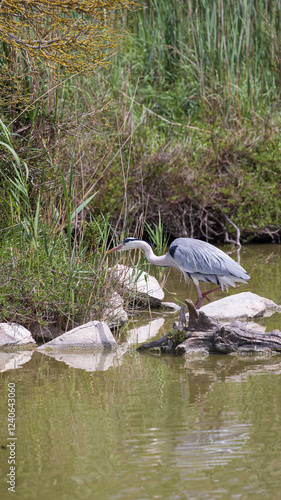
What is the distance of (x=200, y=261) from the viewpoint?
22.5ft

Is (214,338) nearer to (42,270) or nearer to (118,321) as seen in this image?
(118,321)

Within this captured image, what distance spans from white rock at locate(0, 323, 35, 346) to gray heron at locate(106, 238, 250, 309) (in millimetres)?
1326

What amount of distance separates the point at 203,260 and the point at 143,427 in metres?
3.16

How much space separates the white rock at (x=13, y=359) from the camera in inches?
206

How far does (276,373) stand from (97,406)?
1338mm

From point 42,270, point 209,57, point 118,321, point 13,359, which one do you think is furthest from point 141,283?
point 209,57

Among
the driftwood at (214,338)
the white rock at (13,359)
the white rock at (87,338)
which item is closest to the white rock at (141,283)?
the white rock at (87,338)

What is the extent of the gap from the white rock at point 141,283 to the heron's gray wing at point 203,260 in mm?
426

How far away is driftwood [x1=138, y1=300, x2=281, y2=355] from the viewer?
17.6 ft

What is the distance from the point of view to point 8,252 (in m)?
6.18

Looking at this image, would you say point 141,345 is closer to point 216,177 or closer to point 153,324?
point 153,324

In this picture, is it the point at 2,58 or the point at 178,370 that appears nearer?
the point at 178,370

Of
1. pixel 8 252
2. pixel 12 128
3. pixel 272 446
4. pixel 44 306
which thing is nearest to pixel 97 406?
pixel 272 446

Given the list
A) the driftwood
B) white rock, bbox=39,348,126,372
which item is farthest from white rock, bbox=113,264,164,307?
the driftwood
